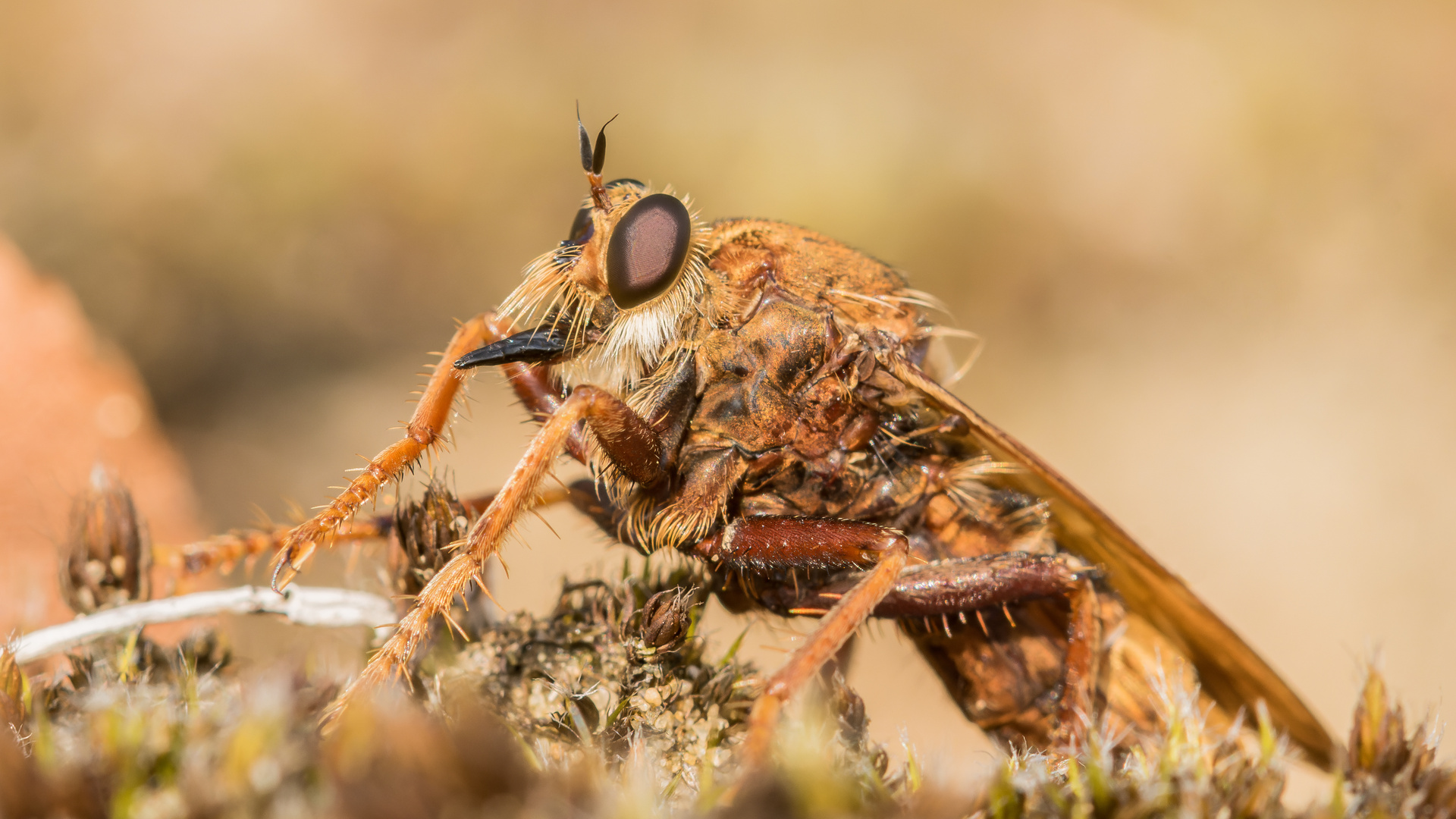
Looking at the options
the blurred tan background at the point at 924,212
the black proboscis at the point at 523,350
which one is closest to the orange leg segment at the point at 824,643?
the black proboscis at the point at 523,350

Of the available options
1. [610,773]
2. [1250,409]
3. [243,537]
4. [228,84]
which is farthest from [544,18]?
[610,773]

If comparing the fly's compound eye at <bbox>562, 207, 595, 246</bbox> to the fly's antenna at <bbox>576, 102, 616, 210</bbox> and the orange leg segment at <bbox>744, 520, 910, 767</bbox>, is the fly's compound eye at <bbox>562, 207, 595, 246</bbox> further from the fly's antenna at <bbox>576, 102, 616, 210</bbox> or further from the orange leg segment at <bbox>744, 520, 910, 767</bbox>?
the orange leg segment at <bbox>744, 520, 910, 767</bbox>

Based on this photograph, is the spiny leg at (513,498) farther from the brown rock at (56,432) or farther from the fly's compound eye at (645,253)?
the brown rock at (56,432)

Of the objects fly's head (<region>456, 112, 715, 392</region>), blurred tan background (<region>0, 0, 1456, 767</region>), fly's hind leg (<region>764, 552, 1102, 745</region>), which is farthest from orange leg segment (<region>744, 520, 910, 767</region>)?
blurred tan background (<region>0, 0, 1456, 767</region>)

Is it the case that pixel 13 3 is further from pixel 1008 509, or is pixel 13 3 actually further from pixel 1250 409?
pixel 1250 409

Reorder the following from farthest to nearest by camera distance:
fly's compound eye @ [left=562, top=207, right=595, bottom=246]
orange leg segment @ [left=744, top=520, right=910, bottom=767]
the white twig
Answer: fly's compound eye @ [left=562, top=207, right=595, bottom=246] < the white twig < orange leg segment @ [left=744, top=520, right=910, bottom=767]

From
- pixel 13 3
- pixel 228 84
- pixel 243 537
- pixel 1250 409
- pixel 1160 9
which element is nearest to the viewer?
pixel 243 537

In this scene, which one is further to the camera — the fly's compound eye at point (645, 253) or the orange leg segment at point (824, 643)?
the fly's compound eye at point (645, 253)
